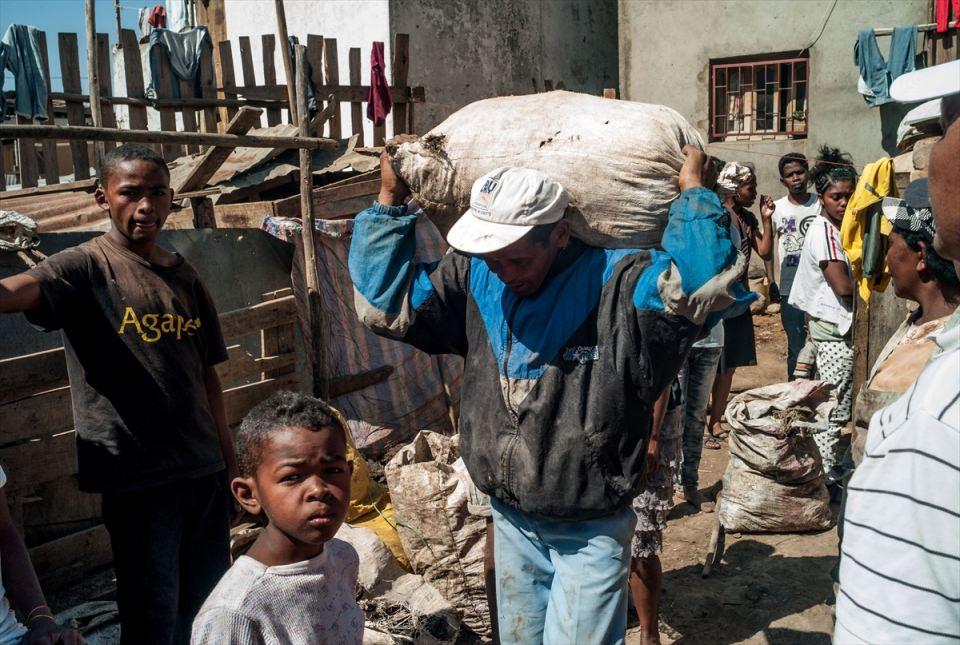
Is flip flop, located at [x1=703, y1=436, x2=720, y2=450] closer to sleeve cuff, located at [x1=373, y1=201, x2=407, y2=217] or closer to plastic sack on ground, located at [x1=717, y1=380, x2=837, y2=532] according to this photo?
plastic sack on ground, located at [x1=717, y1=380, x2=837, y2=532]

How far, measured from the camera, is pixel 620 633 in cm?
258

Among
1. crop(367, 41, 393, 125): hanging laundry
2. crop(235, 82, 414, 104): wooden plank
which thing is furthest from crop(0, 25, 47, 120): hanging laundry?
crop(367, 41, 393, 125): hanging laundry

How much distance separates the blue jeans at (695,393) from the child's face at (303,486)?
355cm

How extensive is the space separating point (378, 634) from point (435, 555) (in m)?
0.70

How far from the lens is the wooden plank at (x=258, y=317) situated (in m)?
4.70

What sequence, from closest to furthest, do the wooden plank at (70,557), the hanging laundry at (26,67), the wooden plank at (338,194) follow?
the wooden plank at (70,557) → the wooden plank at (338,194) → the hanging laundry at (26,67)

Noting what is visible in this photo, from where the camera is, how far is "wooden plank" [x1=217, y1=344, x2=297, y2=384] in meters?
4.69

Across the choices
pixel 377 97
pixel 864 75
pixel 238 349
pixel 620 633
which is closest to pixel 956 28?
pixel 864 75

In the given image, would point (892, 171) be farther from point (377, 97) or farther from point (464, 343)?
point (377, 97)

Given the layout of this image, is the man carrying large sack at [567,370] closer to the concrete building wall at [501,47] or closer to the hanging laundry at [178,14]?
the concrete building wall at [501,47]

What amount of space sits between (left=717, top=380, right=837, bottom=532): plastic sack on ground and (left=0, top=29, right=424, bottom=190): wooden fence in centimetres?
431

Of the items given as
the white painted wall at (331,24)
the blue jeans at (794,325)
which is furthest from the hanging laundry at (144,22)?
the blue jeans at (794,325)

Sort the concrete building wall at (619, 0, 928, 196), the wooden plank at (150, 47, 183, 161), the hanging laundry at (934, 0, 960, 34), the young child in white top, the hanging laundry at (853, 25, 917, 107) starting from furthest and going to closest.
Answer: the concrete building wall at (619, 0, 928, 196) → the hanging laundry at (853, 25, 917, 107) → the hanging laundry at (934, 0, 960, 34) → the wooden plank at (150, 47, 183, 161) → the young child in white top

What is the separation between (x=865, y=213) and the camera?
4941 millimetres
